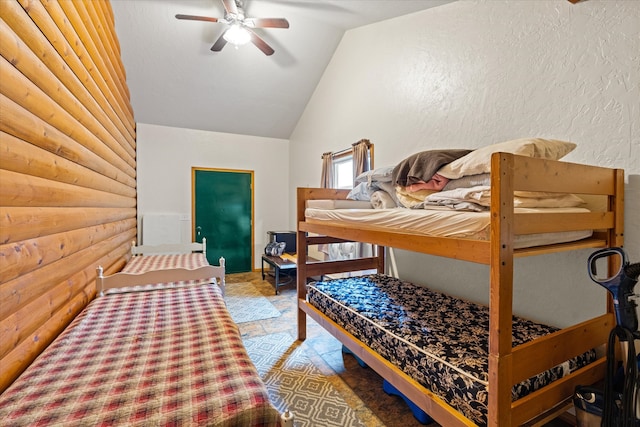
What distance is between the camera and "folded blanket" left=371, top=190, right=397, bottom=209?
7.41ft

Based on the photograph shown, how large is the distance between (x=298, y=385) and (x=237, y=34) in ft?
10.0

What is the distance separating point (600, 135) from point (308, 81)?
3561mm

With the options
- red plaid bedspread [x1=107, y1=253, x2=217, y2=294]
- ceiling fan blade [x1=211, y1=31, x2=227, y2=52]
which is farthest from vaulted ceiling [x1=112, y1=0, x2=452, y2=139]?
red plaid bedspread [x1=107, y1=253, x2=217, y2=294]

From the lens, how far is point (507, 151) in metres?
1.38

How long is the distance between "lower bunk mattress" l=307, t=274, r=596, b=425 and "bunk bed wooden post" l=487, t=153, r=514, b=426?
7 centimetres

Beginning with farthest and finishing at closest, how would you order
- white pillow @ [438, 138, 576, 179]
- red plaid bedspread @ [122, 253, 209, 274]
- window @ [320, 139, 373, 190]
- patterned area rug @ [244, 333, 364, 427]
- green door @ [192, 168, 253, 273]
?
1. green door @ [192, 168, 253, 273]
2. window @ [320, 139, 373, 190]
3. red plaid bedspread @ [122, 253, 209, 274]
4. patterned area rug @ [244, 333, 364, 427]
5. white pillow @ [438, 138, 576, 179]

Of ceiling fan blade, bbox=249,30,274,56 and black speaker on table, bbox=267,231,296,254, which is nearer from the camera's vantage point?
ceiling fan blade, bbox=249,30,274,56

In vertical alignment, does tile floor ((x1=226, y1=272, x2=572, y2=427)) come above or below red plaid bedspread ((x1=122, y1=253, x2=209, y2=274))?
below

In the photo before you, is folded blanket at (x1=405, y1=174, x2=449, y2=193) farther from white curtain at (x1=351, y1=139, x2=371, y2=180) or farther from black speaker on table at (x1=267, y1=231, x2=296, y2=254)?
black speaker on table at (x1=267, y1=231, x2=296, y2=254)

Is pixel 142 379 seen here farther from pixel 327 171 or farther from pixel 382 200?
pixel 327 171

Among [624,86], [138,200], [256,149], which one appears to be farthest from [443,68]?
[138,200]

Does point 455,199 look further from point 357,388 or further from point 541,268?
point 357,388

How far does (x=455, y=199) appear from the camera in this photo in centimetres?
140

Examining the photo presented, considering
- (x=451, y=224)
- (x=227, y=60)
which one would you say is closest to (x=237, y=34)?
(x=227, y=60)
